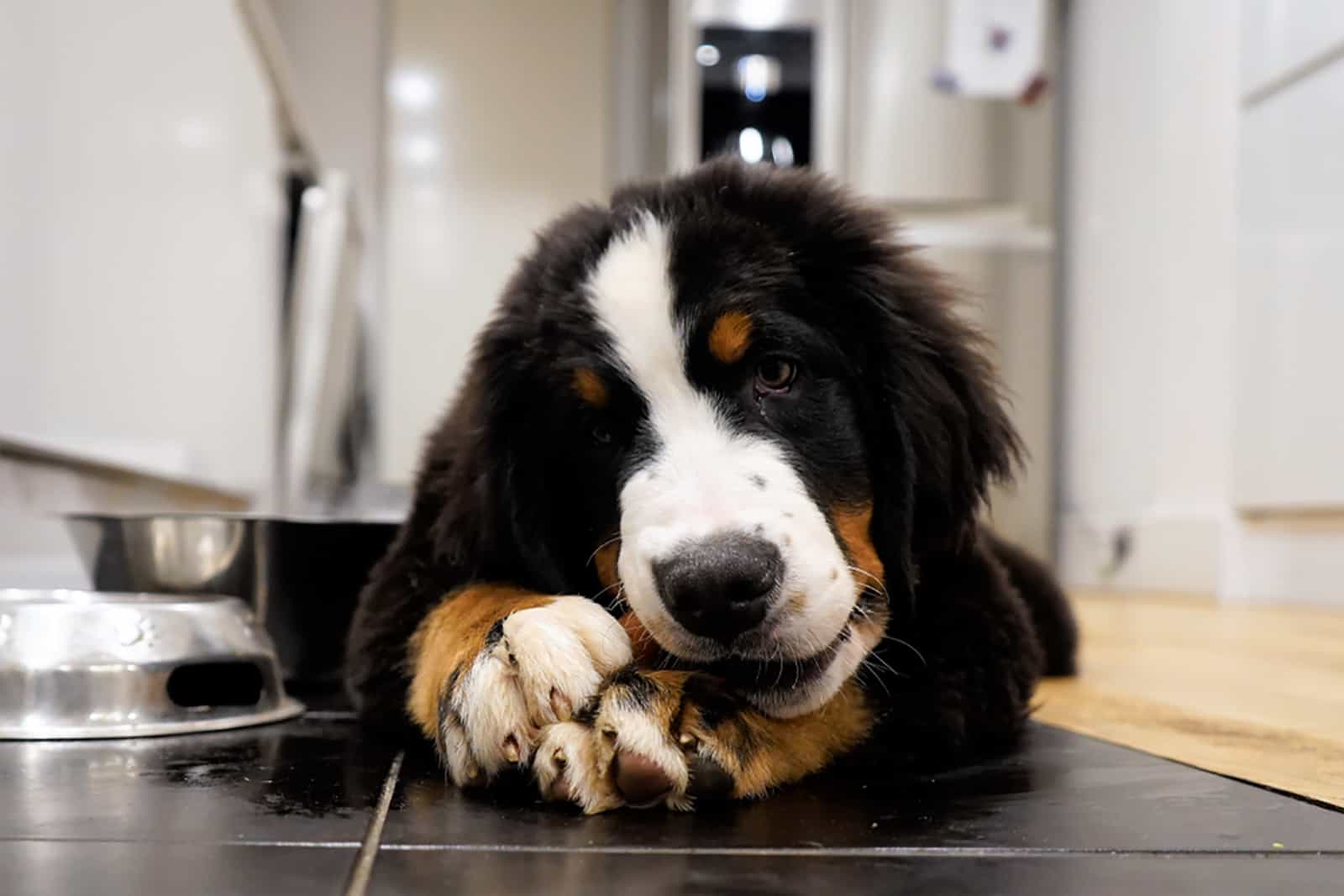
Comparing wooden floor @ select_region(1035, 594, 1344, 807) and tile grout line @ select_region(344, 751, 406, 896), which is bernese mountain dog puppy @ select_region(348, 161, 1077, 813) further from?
wooden floor @ select_region(1035, 594, 1344, 807)

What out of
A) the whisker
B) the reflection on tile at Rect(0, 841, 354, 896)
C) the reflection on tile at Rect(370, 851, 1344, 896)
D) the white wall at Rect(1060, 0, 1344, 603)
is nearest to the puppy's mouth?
the whisker

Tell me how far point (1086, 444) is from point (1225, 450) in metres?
1.13

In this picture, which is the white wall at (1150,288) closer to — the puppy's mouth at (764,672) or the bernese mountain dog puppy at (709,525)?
the bernese mountain dog puppy at (709,525)

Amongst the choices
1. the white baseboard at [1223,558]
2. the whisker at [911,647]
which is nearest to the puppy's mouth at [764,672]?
the whisker at [911,647]

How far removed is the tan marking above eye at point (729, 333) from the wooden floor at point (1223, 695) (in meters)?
0.65

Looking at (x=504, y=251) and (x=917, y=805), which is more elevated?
(x=504, y=251)

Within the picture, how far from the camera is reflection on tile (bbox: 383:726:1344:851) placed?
1.03 metres

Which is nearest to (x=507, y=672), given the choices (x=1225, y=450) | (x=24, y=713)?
(x=24, y=713)

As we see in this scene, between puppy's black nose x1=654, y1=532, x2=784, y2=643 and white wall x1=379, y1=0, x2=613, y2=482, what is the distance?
6.15 metres

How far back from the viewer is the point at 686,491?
1279 mm

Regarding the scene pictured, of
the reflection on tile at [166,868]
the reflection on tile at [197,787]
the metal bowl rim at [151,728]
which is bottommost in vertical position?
the metal bowl rim at [151,728]

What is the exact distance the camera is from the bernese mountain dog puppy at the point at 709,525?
46.9 inches

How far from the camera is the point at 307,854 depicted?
94 cm

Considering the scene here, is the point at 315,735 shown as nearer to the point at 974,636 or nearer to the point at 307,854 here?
the point at 307,854
